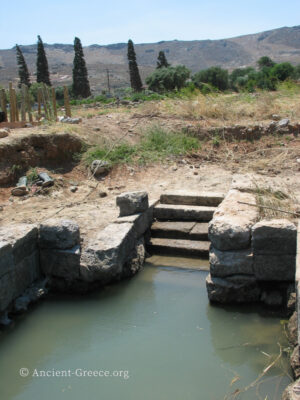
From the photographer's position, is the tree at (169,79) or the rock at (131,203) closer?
the rock at (131,203)

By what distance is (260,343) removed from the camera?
4117mm

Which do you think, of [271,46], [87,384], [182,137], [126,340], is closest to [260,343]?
[126,340]

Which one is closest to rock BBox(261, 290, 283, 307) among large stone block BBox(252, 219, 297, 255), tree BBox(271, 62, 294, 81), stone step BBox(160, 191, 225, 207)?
large stone block BBox(252, 219, 297, 255)

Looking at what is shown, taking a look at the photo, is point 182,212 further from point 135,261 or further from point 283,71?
point 283,71

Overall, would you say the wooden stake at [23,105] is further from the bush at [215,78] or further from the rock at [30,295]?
the bush at [215,78]

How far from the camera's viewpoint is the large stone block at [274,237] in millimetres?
4453

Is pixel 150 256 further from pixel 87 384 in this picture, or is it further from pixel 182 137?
pixel 182 137

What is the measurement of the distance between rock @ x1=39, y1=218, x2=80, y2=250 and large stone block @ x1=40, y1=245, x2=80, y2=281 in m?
0.07

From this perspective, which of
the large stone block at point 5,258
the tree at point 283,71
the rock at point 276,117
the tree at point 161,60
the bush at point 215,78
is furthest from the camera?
the tree at point 161,60

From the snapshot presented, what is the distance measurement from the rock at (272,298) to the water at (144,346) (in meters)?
0.21

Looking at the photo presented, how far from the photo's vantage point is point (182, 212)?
6.44 m

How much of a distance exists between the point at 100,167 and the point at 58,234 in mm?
3276

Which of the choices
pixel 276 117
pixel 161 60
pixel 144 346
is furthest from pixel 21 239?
pixel 161 60

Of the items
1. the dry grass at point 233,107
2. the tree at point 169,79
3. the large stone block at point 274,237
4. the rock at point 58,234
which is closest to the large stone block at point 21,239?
the rock at point 58,234
